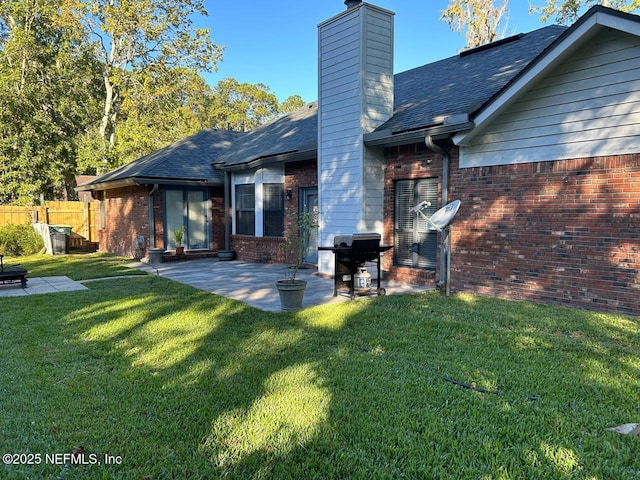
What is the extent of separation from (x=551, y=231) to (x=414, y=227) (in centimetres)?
265

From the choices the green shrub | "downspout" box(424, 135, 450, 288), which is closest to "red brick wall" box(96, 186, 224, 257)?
the green shrub

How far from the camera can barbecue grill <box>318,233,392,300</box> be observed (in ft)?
23.2

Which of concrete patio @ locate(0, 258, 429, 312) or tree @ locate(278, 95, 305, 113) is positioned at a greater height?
tree @ locate(278, 95, 305, 113)

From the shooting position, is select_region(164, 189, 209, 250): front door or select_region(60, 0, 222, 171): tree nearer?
select_region(164, 189, 209, 250): front door

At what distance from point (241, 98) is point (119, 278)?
124ft

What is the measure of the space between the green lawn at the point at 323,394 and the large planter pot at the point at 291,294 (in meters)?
0.33

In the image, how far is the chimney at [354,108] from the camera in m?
8.66

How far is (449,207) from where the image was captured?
22.5 feet

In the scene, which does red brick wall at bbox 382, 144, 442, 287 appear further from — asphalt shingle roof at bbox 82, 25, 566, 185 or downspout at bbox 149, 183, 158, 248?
downspout at bbox 149, 183, 158, 248

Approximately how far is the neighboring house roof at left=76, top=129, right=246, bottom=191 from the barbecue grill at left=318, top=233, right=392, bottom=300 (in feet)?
24.7

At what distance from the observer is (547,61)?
5.91 metres

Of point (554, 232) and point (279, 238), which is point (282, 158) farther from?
point (554, 232)


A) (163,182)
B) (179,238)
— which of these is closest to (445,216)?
(179,238)

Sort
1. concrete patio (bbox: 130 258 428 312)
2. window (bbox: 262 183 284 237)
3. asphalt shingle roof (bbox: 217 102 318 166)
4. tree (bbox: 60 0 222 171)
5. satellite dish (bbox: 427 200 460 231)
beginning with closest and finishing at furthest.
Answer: satellite dish (bbox: 427 200 460 231)
concrete patio (bbox: 130 258 428 312)
asphalt shingle roof (bbox: 217 102 318 166)
window (bbox: 262 183 284 237)
tree (bbox: 60 0 222 171)
